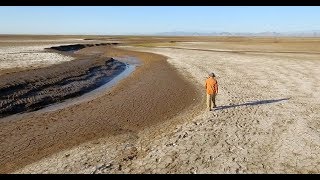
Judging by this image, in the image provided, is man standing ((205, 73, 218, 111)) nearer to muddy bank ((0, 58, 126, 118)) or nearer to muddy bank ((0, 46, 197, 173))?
muddy bank ((0, 46, 197, 173))

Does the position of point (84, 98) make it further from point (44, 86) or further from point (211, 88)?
point (211, 88)

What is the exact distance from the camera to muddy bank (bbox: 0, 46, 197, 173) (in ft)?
34.7

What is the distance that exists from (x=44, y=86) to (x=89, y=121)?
808 centimetres

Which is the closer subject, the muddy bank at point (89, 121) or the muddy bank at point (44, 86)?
the muddy bank at point (89, 121)

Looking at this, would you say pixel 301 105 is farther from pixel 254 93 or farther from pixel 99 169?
pixel 99 169

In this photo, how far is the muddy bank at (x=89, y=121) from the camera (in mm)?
10570

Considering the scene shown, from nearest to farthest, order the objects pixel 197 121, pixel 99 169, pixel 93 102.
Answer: pixel 99 169 → pixel 197 121 → pixel 93 102

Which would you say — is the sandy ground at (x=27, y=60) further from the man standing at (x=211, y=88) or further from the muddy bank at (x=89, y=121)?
the man standing at (x=211, y=88)

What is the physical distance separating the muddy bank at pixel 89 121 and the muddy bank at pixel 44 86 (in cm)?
103

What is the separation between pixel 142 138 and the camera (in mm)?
11445

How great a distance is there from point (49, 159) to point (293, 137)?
7.52 metres

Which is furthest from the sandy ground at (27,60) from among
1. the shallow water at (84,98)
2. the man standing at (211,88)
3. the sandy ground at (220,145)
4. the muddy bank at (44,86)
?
the sandy ground at (220,145)

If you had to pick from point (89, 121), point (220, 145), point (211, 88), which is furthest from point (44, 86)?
point (220, 145)
